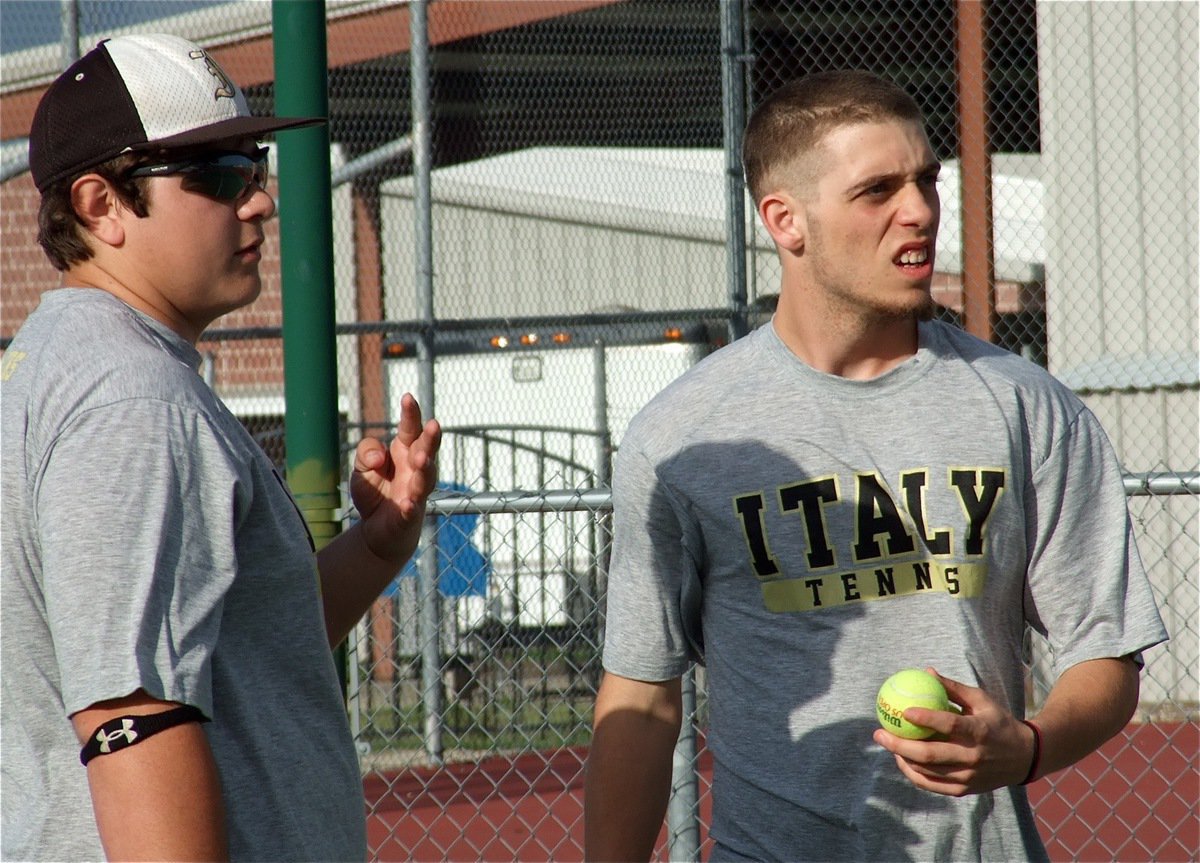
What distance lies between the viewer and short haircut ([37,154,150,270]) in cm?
183

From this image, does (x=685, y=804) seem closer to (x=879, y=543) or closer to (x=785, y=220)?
(x=879, y=543)

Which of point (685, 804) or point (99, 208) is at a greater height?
point (99, 208)

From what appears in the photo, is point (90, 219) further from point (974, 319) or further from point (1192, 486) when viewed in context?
point (974, 319)

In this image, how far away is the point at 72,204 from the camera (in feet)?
6.05

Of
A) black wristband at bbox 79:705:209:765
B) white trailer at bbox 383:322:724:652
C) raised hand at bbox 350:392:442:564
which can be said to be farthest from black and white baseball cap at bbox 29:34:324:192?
white trailer at bbox 383:322:724:652

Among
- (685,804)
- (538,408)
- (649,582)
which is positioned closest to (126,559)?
(649,582)

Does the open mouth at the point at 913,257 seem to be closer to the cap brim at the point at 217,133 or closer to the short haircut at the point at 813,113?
the short haircut at the point at 813,113

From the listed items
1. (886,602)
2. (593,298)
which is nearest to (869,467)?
(886,602)

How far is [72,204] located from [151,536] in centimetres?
54

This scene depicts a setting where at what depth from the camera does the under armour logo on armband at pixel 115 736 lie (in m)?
1.54

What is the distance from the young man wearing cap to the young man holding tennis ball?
67 centimetres

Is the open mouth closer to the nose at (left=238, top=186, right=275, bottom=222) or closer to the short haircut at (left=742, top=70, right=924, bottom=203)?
the short haircut at (left=742, top=70, right=924, bottom=203)

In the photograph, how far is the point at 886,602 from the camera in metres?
2.21

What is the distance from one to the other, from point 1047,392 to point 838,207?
0.46 m
